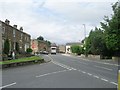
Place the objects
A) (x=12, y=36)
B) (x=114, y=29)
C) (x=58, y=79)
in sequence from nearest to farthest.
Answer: (x=58, y=79) → (x=114, y=29) → (x=12, y=36)

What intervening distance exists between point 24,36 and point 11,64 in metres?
53.8

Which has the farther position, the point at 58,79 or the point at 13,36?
the point at 13,36

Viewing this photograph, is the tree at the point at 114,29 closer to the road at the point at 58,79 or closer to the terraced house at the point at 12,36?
the terraced house at the point at 12,36

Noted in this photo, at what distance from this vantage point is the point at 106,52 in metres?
70.7

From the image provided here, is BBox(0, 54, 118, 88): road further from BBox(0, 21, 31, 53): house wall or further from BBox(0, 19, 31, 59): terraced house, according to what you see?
BBox(0, 21, 31, 53): house wall

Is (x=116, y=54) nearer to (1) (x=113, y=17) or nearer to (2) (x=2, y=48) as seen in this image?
(1) (x=113, y=17)

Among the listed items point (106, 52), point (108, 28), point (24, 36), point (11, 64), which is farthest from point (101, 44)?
point (11, 64)

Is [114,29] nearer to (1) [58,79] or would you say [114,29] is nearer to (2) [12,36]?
(2) [12,36]

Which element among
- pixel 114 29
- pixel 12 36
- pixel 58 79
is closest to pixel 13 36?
pixel 12 36

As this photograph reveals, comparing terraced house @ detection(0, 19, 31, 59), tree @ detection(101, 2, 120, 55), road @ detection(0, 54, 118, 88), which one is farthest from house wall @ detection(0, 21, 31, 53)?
road @ detection(0, 54, 118, 88)

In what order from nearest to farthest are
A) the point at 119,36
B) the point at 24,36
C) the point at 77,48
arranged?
the point at 119,36 → the point at 24,36 → the point at 77,48

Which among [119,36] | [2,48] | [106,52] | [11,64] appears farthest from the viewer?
[106,52]

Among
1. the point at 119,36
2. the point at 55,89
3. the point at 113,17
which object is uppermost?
the point at 113,17

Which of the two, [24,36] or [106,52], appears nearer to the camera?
[106,52]
